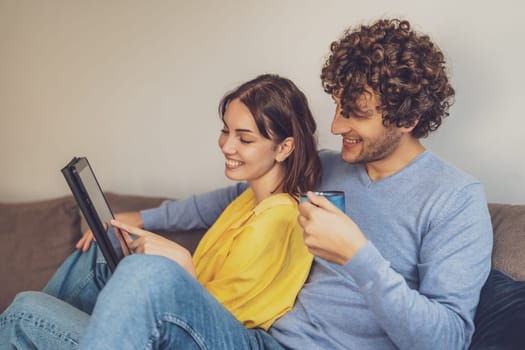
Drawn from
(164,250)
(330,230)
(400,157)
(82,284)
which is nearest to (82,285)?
(82,284)

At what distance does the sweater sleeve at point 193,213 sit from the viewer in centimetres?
185

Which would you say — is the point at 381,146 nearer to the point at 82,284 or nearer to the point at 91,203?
the point at 91,203

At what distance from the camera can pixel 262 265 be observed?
4.58 feet

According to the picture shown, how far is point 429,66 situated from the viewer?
1372mm

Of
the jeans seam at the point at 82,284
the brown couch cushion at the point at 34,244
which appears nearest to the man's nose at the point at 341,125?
the jeans seam at the point at 82,284

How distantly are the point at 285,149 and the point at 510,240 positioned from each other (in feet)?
1.98

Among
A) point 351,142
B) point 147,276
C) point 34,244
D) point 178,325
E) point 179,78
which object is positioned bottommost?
point 34,244

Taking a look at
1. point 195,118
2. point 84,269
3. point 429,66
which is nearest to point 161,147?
point 195,118

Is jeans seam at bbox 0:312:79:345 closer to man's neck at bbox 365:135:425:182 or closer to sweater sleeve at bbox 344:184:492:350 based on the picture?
sweater sleeve at bbox 344:184:492:350

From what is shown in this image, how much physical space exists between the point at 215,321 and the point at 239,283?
237 millimetres

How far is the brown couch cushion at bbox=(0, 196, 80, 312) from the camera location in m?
2.04

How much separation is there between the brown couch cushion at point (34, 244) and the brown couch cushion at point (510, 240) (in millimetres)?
1420

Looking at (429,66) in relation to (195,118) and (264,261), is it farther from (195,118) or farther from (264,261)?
(195,118)

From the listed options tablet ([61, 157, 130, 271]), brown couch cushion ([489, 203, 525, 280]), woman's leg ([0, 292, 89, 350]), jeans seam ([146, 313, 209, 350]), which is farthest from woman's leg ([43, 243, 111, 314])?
brown couch cushion ([489, 203, 525, 280])
